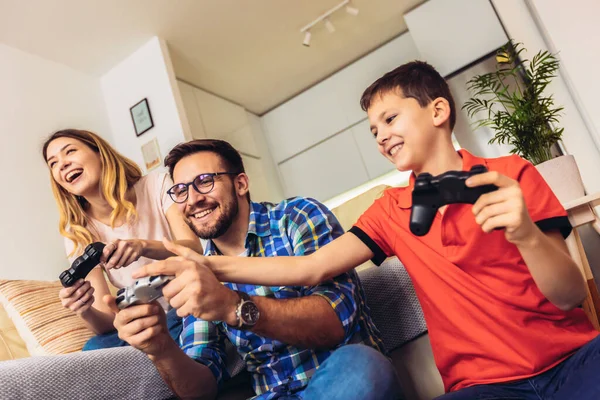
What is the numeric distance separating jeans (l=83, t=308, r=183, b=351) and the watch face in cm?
58

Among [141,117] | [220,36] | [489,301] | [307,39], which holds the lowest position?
[489,301]

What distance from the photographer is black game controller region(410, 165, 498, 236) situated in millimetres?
661

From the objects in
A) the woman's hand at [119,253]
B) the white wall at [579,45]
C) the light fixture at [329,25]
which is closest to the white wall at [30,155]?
the woman's hand at [119,253]

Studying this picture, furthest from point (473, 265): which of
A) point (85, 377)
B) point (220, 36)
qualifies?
point (220, 36)

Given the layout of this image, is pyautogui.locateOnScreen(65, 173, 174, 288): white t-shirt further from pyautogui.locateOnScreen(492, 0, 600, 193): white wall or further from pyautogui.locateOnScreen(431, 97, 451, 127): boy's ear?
pyautogui.locateOnScreen(492, 0, 600, 193): white wall

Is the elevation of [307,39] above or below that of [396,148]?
above

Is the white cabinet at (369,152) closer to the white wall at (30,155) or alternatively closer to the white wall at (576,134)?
the white wall at (576,134)

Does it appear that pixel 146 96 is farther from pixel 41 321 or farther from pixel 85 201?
pixel 41 321

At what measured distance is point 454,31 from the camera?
366cm

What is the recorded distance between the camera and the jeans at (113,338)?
138 cm

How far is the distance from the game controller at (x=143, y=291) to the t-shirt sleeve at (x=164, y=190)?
3.06ft

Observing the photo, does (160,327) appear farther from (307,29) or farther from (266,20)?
(307,29)

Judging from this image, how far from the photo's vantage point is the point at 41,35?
2.87 meters

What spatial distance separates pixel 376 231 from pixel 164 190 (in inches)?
41.6
